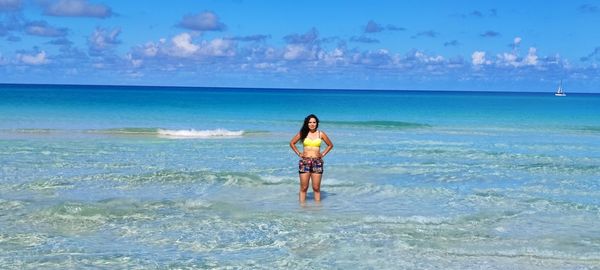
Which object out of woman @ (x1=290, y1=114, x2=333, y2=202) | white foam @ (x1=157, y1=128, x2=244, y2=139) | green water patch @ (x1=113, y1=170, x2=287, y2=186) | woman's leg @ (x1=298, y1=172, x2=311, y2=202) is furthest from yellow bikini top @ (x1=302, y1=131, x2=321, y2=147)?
white foam @ (x1=157, y1=128, x2=244, y2=139)

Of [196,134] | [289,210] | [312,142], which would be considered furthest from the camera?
[196,134]

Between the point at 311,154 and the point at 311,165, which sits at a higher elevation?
the point at 311,154

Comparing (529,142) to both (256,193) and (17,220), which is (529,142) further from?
(17,220)

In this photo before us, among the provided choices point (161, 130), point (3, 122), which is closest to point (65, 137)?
point (161, 130)

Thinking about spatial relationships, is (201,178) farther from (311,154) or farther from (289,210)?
(289,210)

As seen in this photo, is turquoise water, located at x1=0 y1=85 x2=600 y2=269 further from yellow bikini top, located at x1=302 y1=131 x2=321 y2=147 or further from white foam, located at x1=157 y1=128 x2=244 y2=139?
white foam, located at x1=157 y1=128 x2=244 y2=139

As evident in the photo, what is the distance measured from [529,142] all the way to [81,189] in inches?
846

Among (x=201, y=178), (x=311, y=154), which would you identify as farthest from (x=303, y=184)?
(x=201, y=178)

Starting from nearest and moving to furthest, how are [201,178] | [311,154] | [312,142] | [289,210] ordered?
[289,210]
[312,142]
[311,154]
[201,178]

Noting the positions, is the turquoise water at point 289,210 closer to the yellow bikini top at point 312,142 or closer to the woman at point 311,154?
the woman at point 311,154

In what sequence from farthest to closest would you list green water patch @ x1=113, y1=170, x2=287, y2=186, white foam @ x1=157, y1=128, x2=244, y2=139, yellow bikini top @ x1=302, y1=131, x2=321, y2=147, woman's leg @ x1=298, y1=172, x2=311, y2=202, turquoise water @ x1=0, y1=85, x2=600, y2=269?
1. white foam @ x1=157, y1=128, x2=244, y2=139
2. green water patch @ x1=113, y1=170, x2=287, y2=186
3. woman's leg @ x1=298, y1=172, x2=311, y2=202
4. yellow bikini top @ x1=302, y1=131, x2=321, y2=147
5. turquoise water @ x1=0, y1=85, x2=600, y2=269

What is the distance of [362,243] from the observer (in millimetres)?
10203

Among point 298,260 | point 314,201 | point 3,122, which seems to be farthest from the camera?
point 3,122

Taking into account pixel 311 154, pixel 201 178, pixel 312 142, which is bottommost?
pixel 201 178
